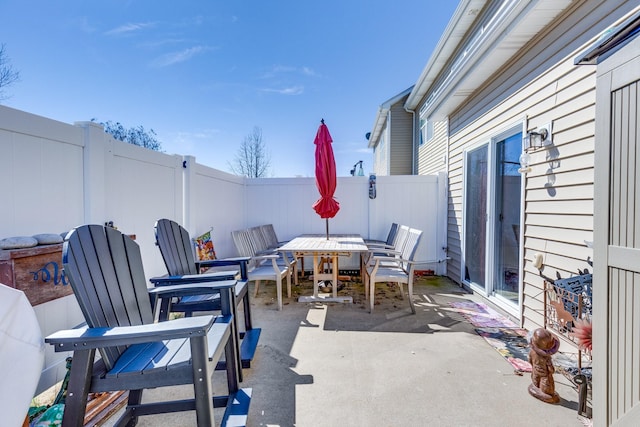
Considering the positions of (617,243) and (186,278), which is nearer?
(617,243)

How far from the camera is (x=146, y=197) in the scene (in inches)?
117

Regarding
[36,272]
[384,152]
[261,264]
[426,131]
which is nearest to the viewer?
[36,272]

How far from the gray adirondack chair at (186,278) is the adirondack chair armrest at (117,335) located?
0.89 m

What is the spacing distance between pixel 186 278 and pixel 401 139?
8.19m

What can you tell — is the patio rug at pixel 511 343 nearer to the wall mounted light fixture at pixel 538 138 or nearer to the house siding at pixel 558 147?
the house siding at pixel 558 147

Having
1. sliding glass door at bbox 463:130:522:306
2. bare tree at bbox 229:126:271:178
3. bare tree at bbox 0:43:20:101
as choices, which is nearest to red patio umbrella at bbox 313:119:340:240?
sliding glass door at bbox 463:130:522:306

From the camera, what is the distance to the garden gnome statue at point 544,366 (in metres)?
1.93

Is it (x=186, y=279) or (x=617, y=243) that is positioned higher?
(x=617, y=243)

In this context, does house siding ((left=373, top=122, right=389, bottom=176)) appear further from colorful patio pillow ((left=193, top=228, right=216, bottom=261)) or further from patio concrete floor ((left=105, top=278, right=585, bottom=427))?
patio concrete floor ((left=105, top=278, right=585, bottom=427))

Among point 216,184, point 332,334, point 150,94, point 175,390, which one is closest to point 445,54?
point 216,184

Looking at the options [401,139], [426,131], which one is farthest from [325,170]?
[401,139]

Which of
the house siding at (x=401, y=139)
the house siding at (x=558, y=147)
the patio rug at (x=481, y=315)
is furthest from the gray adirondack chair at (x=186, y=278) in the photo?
the house siding at (x=401, y=139)

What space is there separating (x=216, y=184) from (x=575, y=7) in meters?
4.56

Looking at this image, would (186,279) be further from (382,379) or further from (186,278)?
(382,379)
